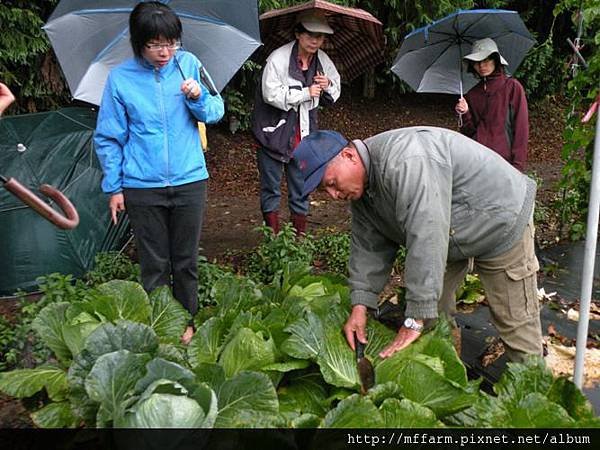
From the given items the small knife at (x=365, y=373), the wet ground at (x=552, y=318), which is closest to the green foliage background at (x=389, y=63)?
the wet ground at (x=552, y=318)

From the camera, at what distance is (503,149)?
4.63 metres

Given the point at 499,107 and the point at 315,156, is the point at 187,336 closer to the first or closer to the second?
the point at 315,156

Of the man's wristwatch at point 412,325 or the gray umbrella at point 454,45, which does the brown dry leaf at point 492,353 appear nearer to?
the man's wristwatch at point 412,325

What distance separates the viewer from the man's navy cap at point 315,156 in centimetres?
251

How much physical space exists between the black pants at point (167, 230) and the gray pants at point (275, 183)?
1.41 meters

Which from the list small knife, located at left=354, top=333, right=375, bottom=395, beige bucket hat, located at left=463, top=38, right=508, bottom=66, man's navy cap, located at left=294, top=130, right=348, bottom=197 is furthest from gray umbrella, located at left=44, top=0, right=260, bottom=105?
small knife, located at left=354, top=333, right=375, bottom=395

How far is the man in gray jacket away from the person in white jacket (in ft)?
6.07

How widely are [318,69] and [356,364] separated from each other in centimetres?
289

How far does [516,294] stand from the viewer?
309cm

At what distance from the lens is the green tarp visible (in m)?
4.67

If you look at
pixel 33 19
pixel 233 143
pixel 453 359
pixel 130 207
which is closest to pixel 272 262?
pixel 130 207

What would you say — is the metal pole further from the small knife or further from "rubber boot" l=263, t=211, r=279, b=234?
"rubber boot" l=263, t=211, r=279, b=234

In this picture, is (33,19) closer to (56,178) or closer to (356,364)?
(56,178)

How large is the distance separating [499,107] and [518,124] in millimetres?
190
